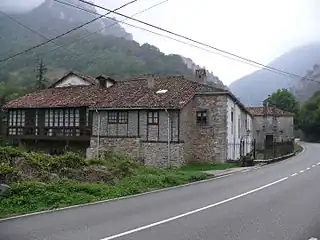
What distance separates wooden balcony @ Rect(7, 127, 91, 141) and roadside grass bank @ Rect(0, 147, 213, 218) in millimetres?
16806

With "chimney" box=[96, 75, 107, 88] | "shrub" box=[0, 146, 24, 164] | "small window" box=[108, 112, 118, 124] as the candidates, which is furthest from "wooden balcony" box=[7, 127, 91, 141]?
"shrub" box=[0, 146, 24, 164]

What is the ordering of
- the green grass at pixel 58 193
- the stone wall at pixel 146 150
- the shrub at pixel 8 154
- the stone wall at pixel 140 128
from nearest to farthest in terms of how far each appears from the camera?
the green grass at pixel 58 193
the shrub at pixel 8 154
the stone wall at pixel 146 150
the stone wall at pixel 140 128

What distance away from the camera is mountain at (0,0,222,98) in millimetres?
22594

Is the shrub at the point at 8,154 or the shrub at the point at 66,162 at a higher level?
the shrub at the point at 8,154

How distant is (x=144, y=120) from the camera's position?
35219mm

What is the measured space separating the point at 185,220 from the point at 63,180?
23.6 feet

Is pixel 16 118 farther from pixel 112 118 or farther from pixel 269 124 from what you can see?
pixel 269 124

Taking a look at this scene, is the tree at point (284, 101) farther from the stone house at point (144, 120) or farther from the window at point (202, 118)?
the window at point (202, 118)

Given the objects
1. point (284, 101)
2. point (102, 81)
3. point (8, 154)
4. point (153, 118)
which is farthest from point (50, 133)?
point (284, 101)

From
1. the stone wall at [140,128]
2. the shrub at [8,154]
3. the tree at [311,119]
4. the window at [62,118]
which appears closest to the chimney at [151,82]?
the stone wall at [140,128]

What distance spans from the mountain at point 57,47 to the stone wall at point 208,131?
964 cm

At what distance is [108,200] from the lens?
556 inches

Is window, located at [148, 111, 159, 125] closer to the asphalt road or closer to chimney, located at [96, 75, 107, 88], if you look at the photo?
chimney, located at [96, 75, 107, 88]

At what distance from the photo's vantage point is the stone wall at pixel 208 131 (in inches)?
1388
